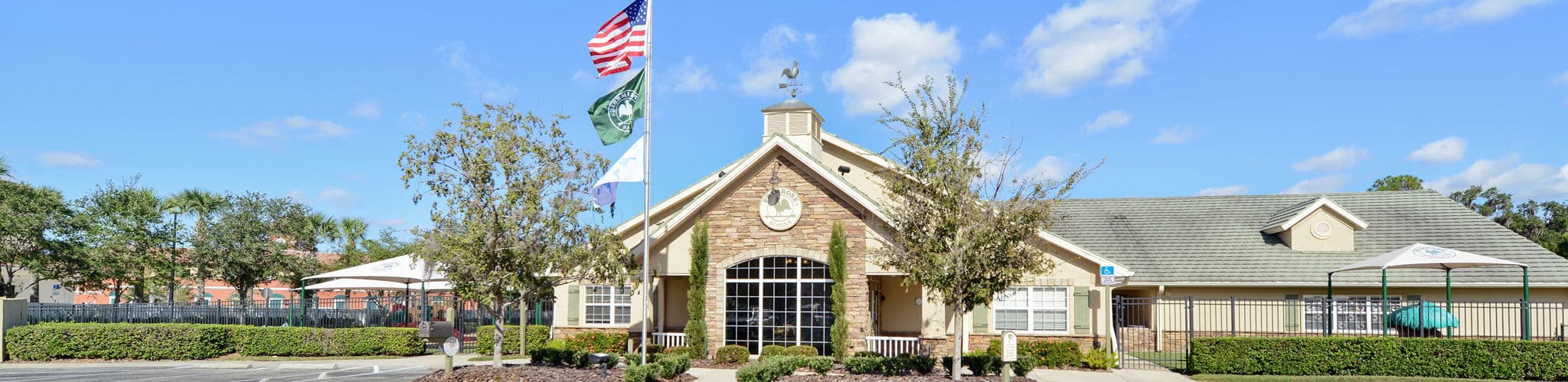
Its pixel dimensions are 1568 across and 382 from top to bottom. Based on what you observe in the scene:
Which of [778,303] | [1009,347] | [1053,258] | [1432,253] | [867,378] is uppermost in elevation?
[1432,253]

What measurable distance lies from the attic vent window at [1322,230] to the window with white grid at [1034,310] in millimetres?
9911

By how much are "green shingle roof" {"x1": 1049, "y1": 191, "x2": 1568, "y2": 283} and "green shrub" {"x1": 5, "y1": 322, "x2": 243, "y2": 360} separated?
2025 cm

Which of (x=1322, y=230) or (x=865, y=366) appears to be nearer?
(x=865, y=366)

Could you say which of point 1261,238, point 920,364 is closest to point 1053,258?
point 920,364

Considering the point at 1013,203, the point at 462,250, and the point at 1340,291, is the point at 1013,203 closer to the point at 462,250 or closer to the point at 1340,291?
the point at 462,250

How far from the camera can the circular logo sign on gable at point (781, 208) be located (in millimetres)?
20969

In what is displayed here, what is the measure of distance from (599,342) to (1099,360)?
33.6 ft

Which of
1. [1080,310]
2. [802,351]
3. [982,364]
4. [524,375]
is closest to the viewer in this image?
[524,375]

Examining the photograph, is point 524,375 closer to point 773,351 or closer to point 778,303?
point 773,351

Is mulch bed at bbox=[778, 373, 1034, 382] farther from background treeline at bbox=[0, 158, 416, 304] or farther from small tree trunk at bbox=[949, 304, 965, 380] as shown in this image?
background treeline at bbox=[0, 158, 416, 304]

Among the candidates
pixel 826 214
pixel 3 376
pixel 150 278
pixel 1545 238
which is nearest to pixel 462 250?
pixel 826 214

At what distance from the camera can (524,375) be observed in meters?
15.9

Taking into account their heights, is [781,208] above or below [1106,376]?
above

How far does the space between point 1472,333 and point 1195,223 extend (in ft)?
22.9
